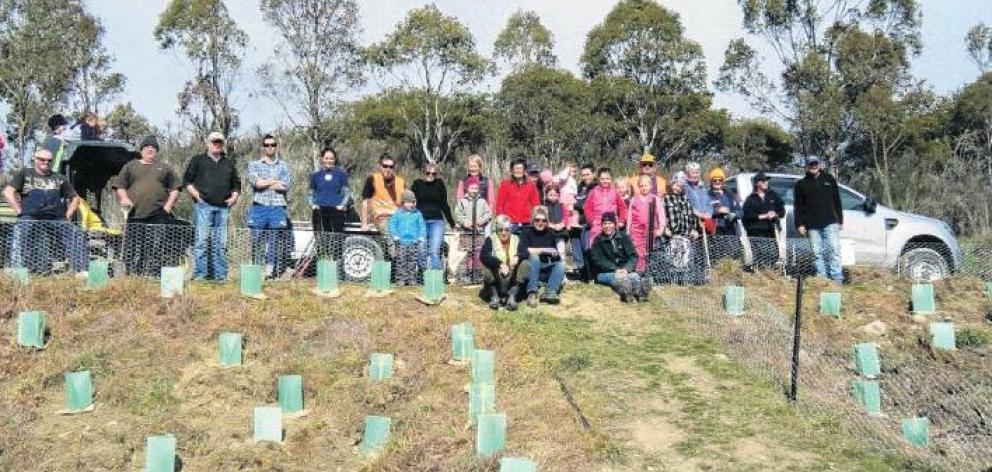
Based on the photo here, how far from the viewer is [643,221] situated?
13172 millimetres

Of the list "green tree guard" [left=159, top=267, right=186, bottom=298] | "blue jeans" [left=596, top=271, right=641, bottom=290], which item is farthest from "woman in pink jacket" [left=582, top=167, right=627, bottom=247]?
"green tree guard" [left=159, top=267, right=186, bottom=298]

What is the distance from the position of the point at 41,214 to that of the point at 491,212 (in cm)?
517

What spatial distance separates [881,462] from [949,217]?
2498 cm

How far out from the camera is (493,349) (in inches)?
410

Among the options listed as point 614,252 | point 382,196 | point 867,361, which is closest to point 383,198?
point 382,196

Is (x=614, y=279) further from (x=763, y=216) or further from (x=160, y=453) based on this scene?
(x=160, y=453)

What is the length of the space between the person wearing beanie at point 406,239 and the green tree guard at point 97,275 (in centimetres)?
322

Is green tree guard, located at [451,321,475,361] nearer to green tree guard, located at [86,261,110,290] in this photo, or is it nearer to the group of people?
the group of people

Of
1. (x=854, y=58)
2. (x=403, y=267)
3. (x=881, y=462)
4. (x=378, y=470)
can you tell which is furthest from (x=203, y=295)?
(x=854, y=58)

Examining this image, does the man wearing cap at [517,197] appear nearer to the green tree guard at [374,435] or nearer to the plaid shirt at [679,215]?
the plaid shirt at [679,215]

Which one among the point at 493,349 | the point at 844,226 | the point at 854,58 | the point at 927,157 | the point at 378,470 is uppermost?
the point at 854,58

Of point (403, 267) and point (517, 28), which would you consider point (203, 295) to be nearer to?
point (403, 267)

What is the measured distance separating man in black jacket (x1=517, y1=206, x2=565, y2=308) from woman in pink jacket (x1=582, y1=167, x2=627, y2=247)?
860 millimetres

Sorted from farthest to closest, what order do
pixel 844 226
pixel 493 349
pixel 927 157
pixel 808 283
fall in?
pixel 927 157
pixel 844 226
pixel 808 283
pixel 493 349
